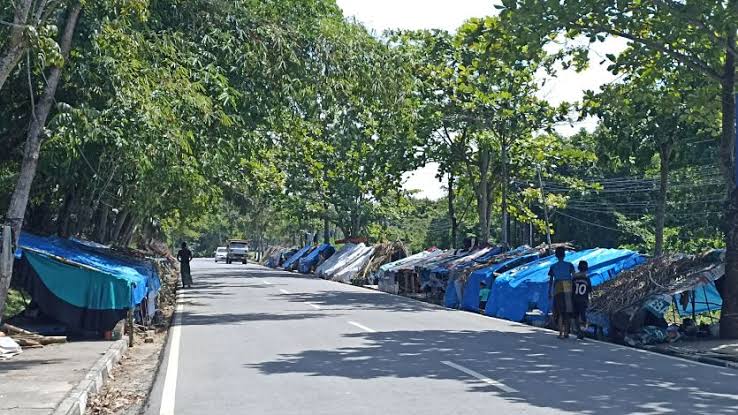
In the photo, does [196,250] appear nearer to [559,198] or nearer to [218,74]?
[559,198]

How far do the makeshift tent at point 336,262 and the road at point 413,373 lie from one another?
2767 centimetres

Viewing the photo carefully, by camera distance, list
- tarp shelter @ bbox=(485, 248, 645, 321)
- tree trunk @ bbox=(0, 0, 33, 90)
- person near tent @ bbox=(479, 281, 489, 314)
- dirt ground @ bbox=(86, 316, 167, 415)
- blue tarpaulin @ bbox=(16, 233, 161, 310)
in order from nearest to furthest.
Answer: dirt ground @ bbox=(86, 316, 167, 415) → tree trunk @ bbox=(0, 0, 33, 90) → blue tarpaulin @ bbox=(16, 233, 161, 310) → tarp shelter @ bbox=(485, 248, 645, 321) → person near tent @ bbox=(479, 281, 489, 314)

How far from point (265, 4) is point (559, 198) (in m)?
20.6

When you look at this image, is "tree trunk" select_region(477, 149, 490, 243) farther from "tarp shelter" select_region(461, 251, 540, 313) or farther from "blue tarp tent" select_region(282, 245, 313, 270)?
"blue tarp tent" select_region(282, 245, 313, 270)

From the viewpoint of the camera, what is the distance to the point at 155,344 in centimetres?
1605

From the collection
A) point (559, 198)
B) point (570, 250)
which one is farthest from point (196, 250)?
point (570, 250)

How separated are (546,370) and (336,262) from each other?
37.0 meters

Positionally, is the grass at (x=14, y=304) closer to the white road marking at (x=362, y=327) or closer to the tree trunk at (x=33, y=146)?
the white road marking at (x=362, y=327)

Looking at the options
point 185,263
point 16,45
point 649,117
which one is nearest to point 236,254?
point 185,263

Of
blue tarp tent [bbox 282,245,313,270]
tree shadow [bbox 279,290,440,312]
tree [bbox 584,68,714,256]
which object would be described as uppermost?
tree [bbox 584,68,714,256]

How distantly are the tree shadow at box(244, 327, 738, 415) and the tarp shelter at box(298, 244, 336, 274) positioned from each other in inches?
1570

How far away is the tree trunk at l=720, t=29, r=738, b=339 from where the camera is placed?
1562 cm

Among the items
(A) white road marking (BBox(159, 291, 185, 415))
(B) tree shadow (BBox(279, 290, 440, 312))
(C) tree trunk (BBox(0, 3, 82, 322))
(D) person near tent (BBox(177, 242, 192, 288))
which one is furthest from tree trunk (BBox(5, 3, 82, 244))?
(D) person near tent (BBox(177, 242, 192, 288))

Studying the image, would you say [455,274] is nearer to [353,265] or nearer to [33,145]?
[33,145]
